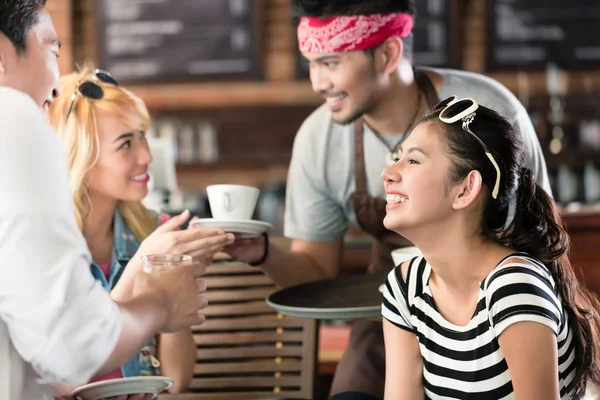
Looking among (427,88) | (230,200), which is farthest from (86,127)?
(427,88)

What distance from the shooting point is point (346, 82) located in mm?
2984

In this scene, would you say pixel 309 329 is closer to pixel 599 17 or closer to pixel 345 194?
pixel 345 194

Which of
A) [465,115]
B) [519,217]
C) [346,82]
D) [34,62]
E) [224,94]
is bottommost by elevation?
[224,94]

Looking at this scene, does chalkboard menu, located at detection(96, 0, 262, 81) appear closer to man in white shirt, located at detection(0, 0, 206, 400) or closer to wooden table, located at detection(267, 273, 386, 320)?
wooden table, located at detection(267, 273, 386, 320)

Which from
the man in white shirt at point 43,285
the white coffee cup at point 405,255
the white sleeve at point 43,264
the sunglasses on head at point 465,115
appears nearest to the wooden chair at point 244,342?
the white coffee cup at point 405,255

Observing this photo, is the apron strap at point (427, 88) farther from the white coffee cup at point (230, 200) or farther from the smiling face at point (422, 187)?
the smiling face at point (422, 187)

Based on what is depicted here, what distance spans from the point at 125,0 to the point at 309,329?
422 cm

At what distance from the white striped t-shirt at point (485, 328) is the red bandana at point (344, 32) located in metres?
1.10

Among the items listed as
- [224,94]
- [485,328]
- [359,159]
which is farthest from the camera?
[224,94]

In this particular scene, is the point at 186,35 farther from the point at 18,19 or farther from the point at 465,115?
the point at 18,19

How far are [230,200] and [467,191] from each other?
0.71m

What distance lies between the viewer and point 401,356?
2.11m

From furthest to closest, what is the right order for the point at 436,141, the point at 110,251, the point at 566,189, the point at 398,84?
the point at 566,189 → the point at 398,84 → the point at 110,251 → the point at 436,141

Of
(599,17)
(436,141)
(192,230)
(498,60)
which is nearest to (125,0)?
(498,60)
